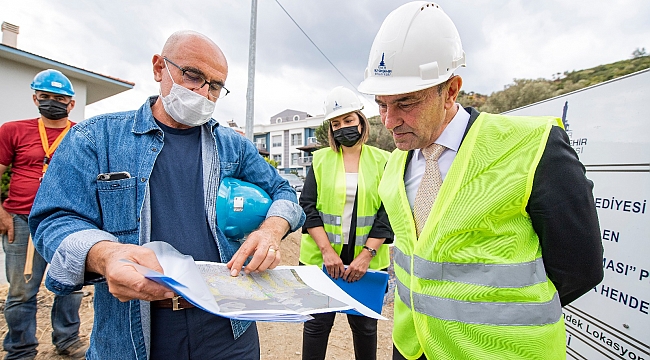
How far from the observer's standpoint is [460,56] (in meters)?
1.49

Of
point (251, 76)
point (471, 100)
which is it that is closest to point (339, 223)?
point (251, 76)

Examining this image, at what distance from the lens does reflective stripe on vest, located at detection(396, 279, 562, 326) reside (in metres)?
1.24

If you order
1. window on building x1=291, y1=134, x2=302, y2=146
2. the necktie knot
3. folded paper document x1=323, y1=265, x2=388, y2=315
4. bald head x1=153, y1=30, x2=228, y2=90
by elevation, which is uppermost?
window on building x1=291, y1=134, x2=302, y2=146

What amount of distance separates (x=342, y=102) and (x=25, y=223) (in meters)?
2.95

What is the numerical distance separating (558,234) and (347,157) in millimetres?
1903

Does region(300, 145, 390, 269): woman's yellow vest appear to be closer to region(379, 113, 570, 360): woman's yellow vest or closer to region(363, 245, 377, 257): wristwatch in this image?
region(363, 245, 377, 257): wristwatch

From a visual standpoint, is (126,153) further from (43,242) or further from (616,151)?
(616,151)

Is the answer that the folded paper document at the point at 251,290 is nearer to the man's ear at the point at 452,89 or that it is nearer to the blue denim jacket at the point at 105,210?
the blue denim jacket at the point at 105,210

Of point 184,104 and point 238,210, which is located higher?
point 184,104

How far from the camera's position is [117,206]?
1.28 metres

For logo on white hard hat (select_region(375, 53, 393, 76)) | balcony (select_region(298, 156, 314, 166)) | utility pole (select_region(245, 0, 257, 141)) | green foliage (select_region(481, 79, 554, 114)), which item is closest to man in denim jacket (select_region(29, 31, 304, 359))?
logo on white hard hat (select_region(375, 53, 393, 76))

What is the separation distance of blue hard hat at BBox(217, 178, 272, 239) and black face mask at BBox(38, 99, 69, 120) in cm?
262

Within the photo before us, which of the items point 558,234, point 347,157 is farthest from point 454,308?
point 347,157

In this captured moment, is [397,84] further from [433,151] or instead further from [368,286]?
[368,286]
